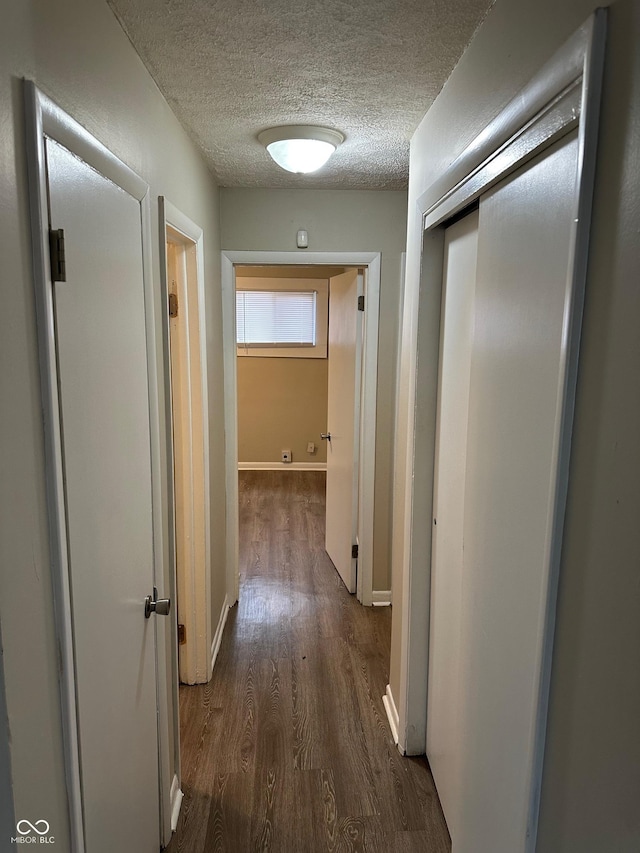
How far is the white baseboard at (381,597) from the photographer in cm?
359

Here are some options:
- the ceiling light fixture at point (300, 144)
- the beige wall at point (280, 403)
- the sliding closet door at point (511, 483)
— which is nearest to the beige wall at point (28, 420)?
the sliding closet door at point (511, 483)

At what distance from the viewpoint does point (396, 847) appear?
189cm

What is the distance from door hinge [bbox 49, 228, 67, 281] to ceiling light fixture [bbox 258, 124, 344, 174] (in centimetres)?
140

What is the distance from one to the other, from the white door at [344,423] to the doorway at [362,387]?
0.06 metres

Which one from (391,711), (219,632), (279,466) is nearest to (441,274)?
(391,711)

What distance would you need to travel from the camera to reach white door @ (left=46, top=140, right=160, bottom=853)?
1.11m

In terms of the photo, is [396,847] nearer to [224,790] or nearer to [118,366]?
[224,790]

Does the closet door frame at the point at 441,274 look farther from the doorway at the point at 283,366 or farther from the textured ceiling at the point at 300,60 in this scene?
the doorway at the point at 283,366

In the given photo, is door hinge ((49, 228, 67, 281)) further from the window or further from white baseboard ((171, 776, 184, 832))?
the window

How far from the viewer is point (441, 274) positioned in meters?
2.04

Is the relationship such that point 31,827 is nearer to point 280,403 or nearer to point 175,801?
point 175,801

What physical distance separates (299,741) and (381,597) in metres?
1.32

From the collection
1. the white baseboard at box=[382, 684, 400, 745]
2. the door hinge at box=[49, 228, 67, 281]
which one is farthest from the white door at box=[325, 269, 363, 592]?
the door hinge at box=[49, 228, 67, 281]

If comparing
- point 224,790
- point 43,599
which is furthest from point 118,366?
point 224,790
